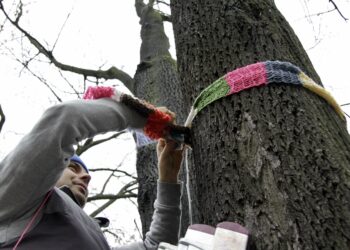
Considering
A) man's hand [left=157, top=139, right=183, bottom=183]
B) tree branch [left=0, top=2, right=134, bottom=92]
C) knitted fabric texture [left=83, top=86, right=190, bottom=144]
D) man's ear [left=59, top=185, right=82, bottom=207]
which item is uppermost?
tree branch [left=0, top=2, right=134, bottom=92]

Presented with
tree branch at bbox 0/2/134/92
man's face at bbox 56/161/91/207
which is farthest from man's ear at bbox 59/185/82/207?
tree branch at bbox 0/2/134/92

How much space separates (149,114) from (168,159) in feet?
0.94

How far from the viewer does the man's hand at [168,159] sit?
5.13ft

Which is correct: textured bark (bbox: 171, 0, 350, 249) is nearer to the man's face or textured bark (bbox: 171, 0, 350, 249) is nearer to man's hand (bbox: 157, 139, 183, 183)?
man's hand (bbox: 157, 139, 183, 183)

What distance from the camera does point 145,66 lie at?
11.5 ft

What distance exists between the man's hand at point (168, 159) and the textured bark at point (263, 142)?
0.18 m

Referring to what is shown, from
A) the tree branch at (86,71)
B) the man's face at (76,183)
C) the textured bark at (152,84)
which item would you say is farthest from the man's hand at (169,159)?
the tree branch at (86,71)

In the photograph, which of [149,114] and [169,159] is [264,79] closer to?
[149,114]

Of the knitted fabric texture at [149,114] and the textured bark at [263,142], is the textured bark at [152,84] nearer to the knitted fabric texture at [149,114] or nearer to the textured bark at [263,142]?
the knitted fabric texture at [149,114]

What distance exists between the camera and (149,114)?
138 cm

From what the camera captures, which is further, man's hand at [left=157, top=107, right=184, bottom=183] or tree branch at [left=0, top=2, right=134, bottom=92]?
tree branch at [left=0, top=2, right=134, bottom=92]

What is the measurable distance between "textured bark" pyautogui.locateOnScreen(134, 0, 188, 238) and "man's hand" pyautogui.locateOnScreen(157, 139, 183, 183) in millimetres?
527

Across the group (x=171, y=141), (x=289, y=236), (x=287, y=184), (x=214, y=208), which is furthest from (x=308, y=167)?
(x=171, y=141)

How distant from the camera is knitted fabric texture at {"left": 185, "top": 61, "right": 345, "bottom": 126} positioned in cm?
127
